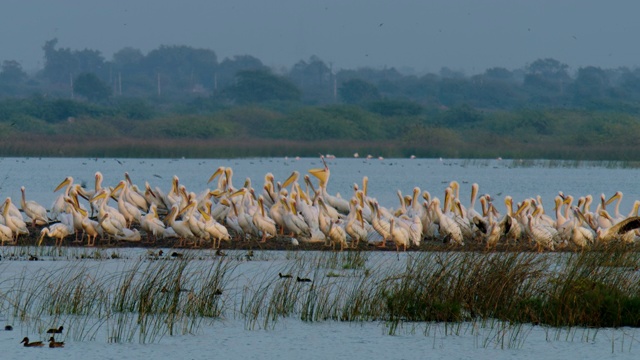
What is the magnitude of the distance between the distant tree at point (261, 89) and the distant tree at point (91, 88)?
8.94 meters

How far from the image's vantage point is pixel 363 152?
46312mm

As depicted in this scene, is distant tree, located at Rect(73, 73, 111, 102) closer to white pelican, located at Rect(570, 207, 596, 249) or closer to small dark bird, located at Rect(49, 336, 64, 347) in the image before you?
white pelican, located at Rect(570, 207, 596, 249)

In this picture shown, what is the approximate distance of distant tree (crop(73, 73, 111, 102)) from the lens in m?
81.1

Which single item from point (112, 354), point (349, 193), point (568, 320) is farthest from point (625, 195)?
point (112, 354)

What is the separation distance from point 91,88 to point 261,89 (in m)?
11.9

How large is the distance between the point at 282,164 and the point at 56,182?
14981 mm

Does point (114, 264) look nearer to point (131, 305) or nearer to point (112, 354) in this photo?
point (131, 305)

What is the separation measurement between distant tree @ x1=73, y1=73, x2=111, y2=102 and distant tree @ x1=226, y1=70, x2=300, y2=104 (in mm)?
8937

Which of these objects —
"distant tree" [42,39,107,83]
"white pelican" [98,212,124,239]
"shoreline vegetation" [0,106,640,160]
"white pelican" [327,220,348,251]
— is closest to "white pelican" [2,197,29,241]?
"white pelican" [98,212,124,239]

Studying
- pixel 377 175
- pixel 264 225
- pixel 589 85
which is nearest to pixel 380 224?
pixel 264 225

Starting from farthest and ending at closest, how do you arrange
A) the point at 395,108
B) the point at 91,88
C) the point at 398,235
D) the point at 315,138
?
the point at 91,88, the point at 395,108, the point at 315,138, the point at 398,235

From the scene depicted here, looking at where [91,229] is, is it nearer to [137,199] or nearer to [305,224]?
[305,224]

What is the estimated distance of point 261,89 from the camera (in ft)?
253

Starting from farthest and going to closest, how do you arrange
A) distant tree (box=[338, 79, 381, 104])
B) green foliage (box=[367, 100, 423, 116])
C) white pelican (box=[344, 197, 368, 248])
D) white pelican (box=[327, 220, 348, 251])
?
distant tree (box=[338, 79, 381, 104]) → green foliage (box=[367, 100, 423, 116]) → white pelican (box=[344, 197, 368, 248]) → white pelican (box=[327, 220, 348, 251])
